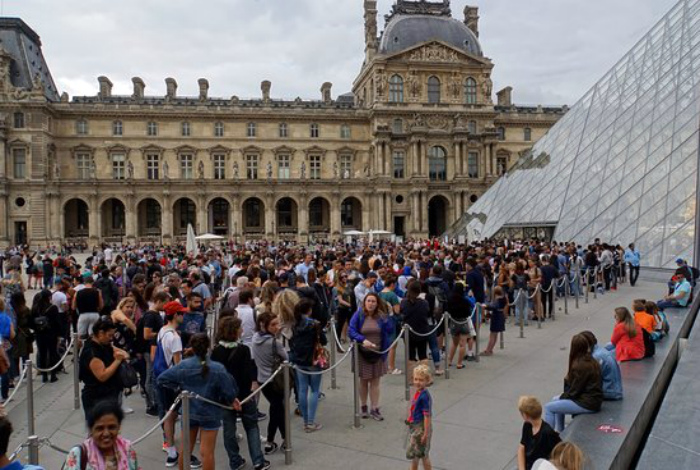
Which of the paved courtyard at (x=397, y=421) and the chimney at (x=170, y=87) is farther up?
the chimney at (x=170, y=87)

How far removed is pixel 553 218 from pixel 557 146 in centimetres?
660

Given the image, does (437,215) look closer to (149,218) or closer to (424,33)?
(424,33)

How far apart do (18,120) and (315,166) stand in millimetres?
25850

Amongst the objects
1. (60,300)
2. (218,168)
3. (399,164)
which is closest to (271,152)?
(218,168)

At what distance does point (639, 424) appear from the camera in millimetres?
5602

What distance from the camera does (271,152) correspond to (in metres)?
52.2

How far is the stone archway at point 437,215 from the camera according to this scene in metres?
54.9

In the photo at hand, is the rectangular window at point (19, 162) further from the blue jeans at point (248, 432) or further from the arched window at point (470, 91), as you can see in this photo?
the blue jeans at point (248, 432)

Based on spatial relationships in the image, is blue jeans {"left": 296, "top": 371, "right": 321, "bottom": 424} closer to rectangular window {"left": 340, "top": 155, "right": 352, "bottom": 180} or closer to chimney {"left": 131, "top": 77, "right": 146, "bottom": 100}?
rectangular window {"left": 340, "top": 155, "right": 352, "bottom": 180}

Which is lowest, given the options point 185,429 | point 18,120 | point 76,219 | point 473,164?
point 185,429

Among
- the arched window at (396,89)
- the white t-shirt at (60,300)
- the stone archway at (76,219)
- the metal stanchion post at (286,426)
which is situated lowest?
the metal stanchion post at (286,426)

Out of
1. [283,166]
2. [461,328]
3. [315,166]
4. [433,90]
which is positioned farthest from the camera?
[315,166]

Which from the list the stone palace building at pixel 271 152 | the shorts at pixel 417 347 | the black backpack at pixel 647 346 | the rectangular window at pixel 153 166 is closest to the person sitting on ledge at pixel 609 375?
the black backpack at pixel 647 346

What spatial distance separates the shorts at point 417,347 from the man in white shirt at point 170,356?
3329mm
